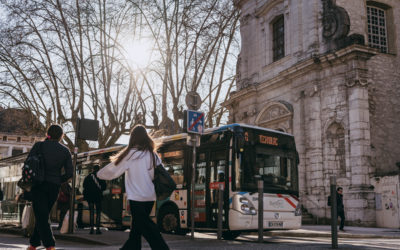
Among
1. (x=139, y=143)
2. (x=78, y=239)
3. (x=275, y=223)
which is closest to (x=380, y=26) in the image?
(x=275, y=223)

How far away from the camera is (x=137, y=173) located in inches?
216

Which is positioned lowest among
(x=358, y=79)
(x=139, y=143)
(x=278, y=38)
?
(x=139, y=143)

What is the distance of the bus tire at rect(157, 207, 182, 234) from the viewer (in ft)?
41.0

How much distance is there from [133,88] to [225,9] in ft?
21.1

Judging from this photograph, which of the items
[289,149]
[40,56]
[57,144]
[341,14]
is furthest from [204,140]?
[40,56]

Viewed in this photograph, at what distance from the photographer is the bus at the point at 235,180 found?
11.1 m

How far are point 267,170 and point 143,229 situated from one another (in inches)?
267

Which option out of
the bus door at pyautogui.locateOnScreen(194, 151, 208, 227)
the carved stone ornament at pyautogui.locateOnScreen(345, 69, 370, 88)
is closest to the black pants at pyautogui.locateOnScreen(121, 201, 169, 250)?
the bus door at pyautogui.locateOnScreen(194, 151, 208, 227)

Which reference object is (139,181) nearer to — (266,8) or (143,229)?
(143,229)

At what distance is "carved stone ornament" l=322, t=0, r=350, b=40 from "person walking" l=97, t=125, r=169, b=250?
1832 cm

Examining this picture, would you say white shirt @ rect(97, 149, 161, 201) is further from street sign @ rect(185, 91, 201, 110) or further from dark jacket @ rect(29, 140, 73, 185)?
street sign @ rect(185, 91, 201, 110)

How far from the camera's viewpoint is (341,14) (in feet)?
73.4

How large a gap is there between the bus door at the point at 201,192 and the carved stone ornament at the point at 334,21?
12659 mm

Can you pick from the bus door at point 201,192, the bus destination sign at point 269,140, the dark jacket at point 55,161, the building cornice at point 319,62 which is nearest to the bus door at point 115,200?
the bus door at point 201,192
